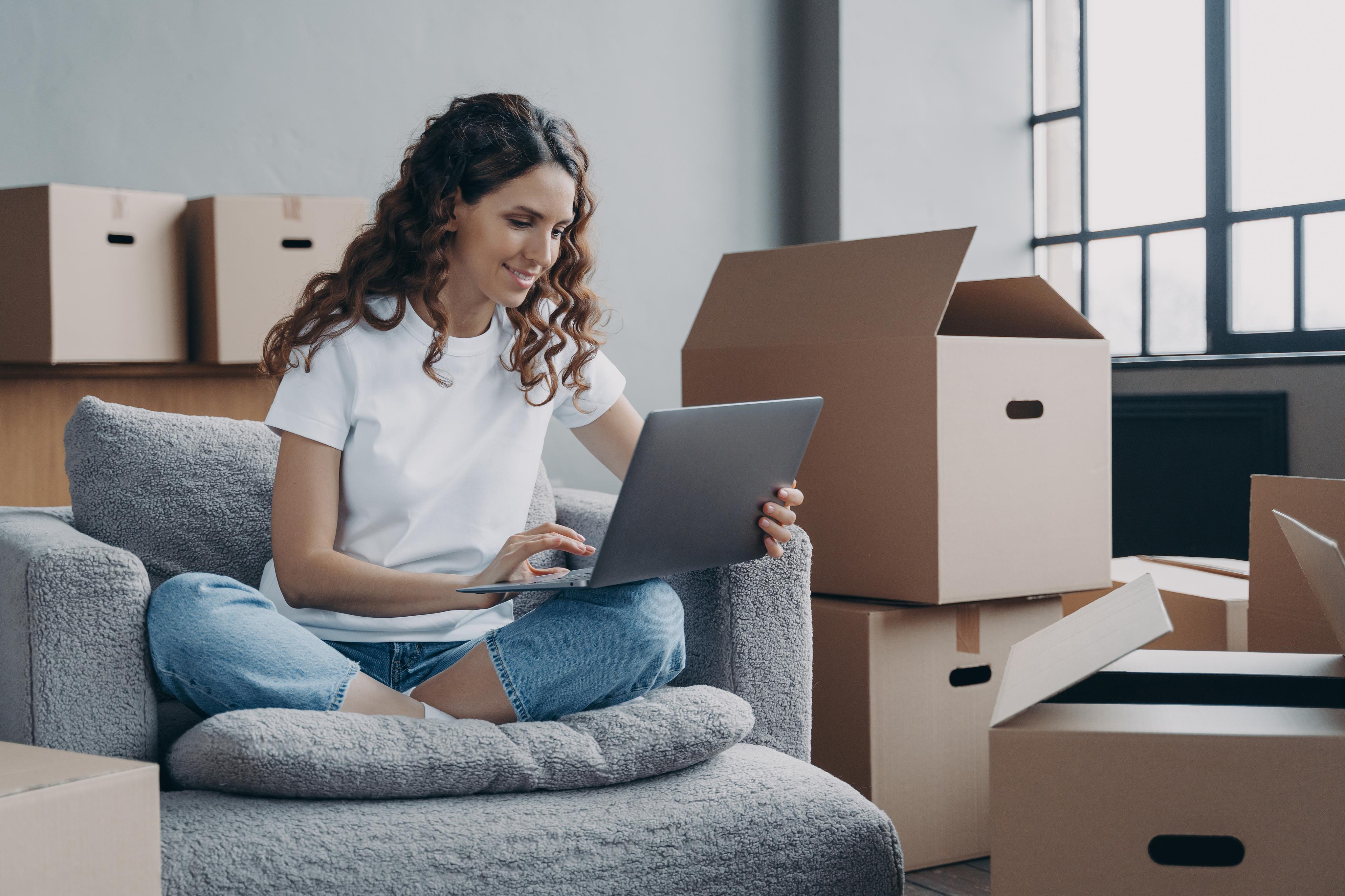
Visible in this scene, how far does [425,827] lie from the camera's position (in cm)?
89

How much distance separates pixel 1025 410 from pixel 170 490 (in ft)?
3.44

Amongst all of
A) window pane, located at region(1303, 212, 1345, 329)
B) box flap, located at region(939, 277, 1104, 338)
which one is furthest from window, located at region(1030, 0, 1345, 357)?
box flap, located at region(939, 277, 1104, 338)

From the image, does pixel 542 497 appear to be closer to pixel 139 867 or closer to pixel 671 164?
pixel 139 867

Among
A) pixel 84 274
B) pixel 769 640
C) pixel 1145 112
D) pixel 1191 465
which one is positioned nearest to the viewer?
pixel 769 640

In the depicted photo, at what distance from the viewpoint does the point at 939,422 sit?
1.36 metres

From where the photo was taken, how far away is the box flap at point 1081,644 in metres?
0.72

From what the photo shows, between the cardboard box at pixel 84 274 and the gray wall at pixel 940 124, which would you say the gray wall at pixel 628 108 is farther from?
the cardboard box at pixel 84 274

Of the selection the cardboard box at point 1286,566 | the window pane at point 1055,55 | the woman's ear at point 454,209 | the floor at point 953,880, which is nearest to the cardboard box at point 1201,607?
the cardboard box at point 1286,566

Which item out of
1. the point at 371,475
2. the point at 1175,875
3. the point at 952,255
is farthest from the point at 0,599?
the point at 952,255

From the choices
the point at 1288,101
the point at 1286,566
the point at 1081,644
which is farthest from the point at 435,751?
the point at 1288,101

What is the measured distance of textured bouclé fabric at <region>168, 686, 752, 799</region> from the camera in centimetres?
90

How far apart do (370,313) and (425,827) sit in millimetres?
559

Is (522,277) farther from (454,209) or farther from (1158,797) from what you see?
(1158,797)

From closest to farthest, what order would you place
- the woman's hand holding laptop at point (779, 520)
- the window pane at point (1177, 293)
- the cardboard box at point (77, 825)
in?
1. the cardboard box at point (77, 825)
2. the woman's hand holding laptop at point (779, 520)
3. the window pane at point (1177, 293)
